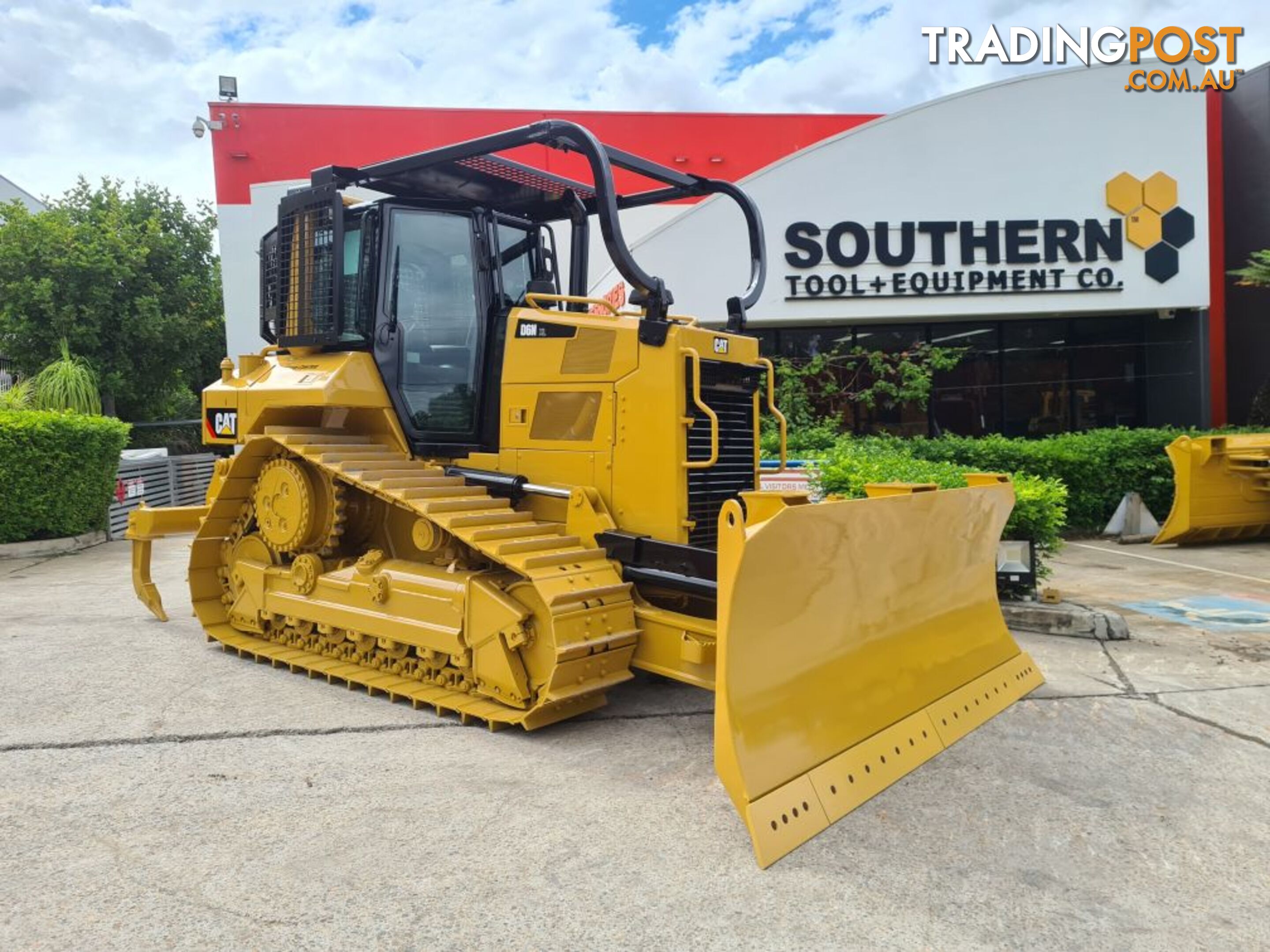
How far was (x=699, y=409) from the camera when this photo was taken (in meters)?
4.37

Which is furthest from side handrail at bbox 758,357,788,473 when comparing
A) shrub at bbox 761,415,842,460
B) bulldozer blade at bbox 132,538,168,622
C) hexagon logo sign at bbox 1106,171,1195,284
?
hexagon logo sign at bbox 1106,171,1195,284

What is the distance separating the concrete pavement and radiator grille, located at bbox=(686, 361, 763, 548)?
1022mm

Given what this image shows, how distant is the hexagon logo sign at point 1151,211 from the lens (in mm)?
13758

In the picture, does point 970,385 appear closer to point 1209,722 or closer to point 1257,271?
point 1257,271

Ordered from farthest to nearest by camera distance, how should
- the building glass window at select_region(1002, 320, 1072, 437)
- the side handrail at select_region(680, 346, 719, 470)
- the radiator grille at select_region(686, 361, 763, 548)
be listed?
the building glass window at select_region(1002, 320, 1072, 437) → the radiator grille at select_region(686, 361, 763, 548) → the side handrail at select_region(680, 346, 719, 470)

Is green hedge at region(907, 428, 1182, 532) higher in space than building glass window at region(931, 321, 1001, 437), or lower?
lower

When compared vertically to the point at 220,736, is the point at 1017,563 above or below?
above

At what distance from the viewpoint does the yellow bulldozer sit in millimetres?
3383

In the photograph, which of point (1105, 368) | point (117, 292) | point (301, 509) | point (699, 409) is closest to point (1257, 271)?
point (1105, 368)

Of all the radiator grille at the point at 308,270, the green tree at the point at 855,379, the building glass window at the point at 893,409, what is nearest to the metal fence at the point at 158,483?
the radiator grille at the point at 308,270

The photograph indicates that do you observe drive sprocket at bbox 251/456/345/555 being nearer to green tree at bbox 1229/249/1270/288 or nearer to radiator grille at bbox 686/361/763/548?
radiator grille at bbox 686/361/763/548

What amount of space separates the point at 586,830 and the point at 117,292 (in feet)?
68.3

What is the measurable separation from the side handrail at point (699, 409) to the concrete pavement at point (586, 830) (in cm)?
128

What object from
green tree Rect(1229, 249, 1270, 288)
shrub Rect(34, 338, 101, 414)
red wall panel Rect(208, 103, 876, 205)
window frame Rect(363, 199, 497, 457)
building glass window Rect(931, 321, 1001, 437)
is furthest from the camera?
red wall panel Rect(208, 103, 876, 205)
